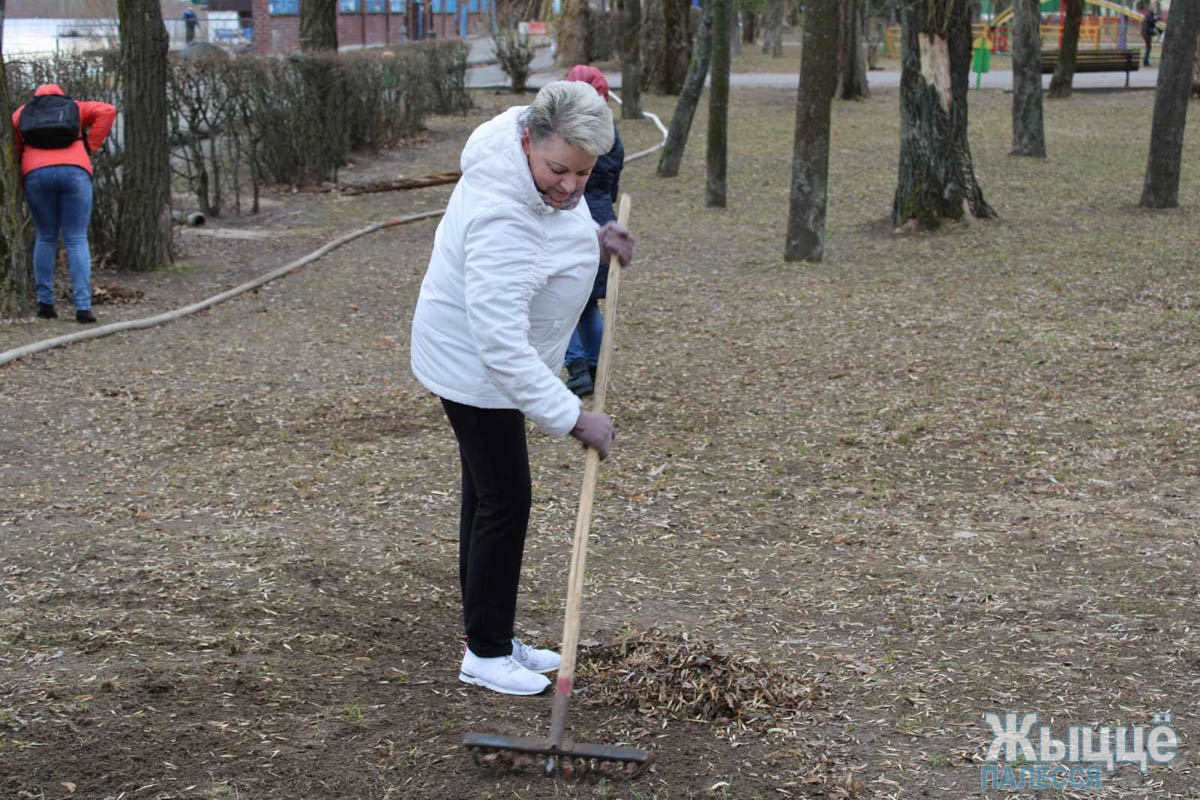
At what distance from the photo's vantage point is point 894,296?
31.3 feet

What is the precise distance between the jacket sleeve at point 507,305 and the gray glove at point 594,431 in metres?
0.12

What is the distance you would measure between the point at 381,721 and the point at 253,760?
0.37 metres

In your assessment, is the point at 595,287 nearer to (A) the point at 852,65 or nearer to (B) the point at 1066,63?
(B) the point at 1066,63

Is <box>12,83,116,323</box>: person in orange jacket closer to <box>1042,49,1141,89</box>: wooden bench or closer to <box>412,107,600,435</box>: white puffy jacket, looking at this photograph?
<box>412,107,600,435</box>: white puffy jacket

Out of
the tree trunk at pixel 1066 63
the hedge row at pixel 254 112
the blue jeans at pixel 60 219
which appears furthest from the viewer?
the tree trunk at pixel 1066 63

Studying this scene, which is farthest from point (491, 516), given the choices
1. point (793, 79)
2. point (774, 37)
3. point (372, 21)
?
point (372, 21)

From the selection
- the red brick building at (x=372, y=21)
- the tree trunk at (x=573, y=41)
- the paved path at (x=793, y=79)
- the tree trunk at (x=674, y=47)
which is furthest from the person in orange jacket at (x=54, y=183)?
the red brick building at (x=372, y=21)

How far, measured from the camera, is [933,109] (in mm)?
11523

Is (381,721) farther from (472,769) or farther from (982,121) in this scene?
(982,121)

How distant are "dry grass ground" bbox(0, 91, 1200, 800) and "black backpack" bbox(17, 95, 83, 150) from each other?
1201 millimetres

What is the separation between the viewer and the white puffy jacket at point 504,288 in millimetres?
3070

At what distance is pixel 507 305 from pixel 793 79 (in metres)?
32.4

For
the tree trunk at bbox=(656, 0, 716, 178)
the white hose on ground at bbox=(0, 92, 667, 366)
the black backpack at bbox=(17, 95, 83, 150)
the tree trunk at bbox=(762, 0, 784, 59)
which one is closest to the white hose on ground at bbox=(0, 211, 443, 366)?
the white hose on ground at bbox=(0, 92, 667, 366)

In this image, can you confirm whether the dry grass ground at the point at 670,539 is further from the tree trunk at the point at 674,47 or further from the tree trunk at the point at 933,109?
the tree trunk at the point at 674,47
